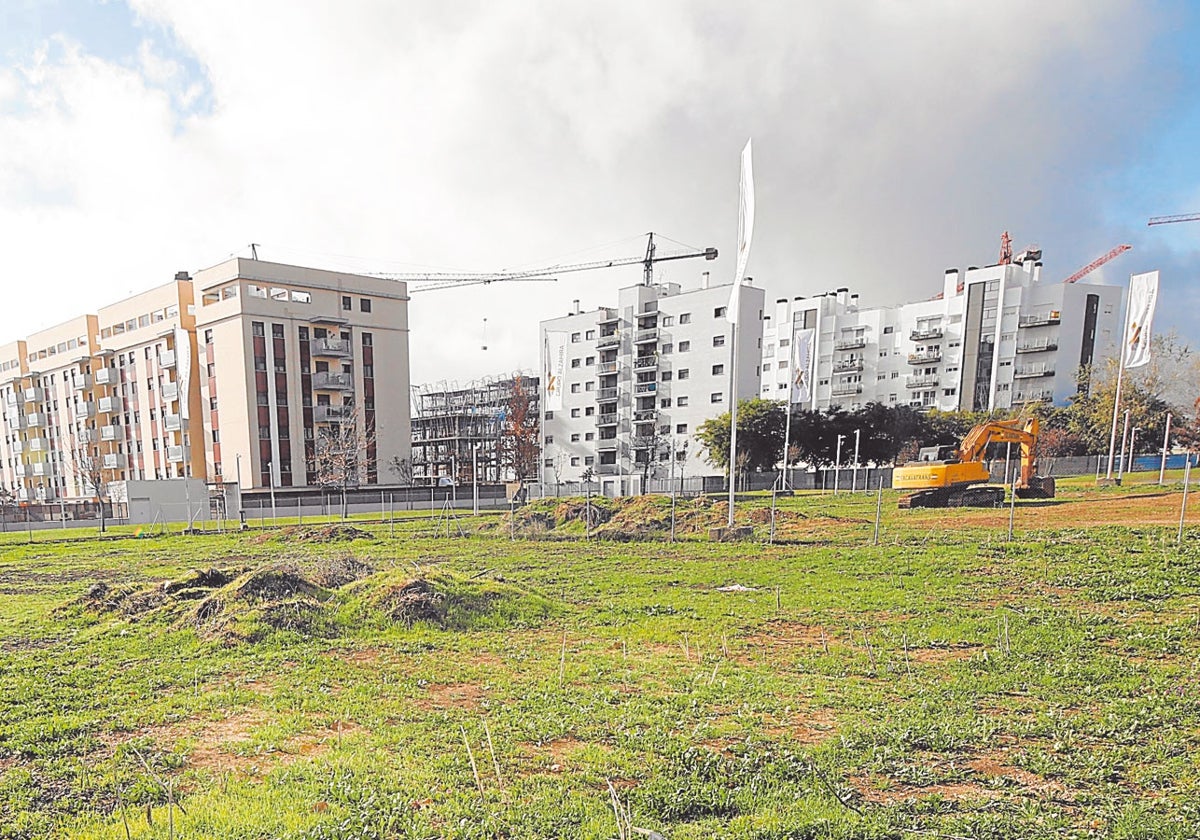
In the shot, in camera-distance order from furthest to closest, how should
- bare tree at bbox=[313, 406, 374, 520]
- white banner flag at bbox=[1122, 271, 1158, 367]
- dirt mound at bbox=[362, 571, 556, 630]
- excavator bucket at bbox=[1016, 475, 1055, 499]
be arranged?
bare tree at bbox=[313, 406, 374, 520] < white banner flag at bbox=[1122, 271, 1158, 367] < excavator bucket at bbox=[1016, 475, 1055, 499] < dirt mound at bbox=[362, 571, 556, 630]

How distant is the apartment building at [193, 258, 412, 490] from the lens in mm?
52938

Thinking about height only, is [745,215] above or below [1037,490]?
above

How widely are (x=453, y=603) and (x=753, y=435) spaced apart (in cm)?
4542

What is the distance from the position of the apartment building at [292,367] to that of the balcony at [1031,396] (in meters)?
63.0

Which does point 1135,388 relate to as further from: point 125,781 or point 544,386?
point 125,781

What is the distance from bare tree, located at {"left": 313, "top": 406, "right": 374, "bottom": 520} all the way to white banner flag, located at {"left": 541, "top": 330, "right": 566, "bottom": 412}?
2210 cm

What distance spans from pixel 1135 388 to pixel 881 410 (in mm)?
19259

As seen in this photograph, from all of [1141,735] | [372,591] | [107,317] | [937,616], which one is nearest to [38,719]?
[372,591]

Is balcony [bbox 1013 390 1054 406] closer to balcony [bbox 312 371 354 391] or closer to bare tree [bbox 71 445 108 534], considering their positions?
balcony [bbox 312 371 354 391]

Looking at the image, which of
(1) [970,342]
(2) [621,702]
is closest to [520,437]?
(1) [970,342]

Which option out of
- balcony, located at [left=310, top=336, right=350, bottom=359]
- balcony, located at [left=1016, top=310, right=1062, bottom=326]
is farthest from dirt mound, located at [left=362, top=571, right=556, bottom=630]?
balcony, located at [left=1016, top=310, right=1062, bottom=326]

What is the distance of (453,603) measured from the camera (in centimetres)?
1291

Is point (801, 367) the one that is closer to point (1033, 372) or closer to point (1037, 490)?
point (1037, 490)

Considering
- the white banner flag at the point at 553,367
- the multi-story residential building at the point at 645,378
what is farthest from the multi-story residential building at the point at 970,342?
the white banner flag at the point at 553,367
